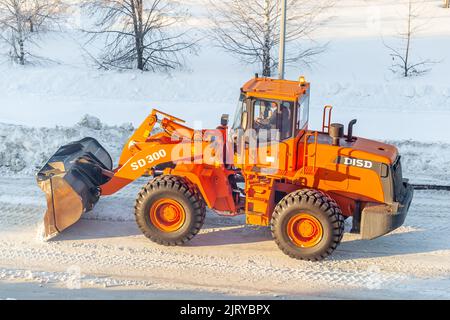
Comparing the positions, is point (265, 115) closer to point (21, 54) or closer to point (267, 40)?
point (267, 40)

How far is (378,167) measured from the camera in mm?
9148

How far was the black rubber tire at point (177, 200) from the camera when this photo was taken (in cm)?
934

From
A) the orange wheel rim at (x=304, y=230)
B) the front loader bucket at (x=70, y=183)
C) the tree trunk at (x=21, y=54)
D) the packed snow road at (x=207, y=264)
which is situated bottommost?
the packed snow road at (x=207, y=264)

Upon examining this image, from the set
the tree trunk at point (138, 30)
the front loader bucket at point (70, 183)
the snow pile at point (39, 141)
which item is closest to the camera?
the front loader bucket at point (70, 183)

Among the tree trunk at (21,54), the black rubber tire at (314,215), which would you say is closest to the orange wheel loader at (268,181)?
the black rubber tire at (314,215)

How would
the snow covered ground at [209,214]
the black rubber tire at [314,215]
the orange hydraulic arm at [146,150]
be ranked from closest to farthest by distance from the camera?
the snow covered ground at [209,214] < the black rubber tire at [314,215] < the orange hydraulic arm at [146,150]

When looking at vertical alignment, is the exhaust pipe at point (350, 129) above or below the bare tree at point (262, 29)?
below

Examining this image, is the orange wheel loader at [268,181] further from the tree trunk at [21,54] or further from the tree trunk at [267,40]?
the tree trunk at [21,54]

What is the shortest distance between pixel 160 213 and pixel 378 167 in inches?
122

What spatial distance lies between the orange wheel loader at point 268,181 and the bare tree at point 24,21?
13.6 metres

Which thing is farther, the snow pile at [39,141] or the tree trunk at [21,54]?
the tree trunk at [21,54]

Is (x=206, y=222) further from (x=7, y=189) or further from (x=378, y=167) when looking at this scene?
(x=7, y=189)

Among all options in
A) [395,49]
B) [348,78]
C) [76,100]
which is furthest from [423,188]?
[395,49]

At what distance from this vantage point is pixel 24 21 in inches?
888
